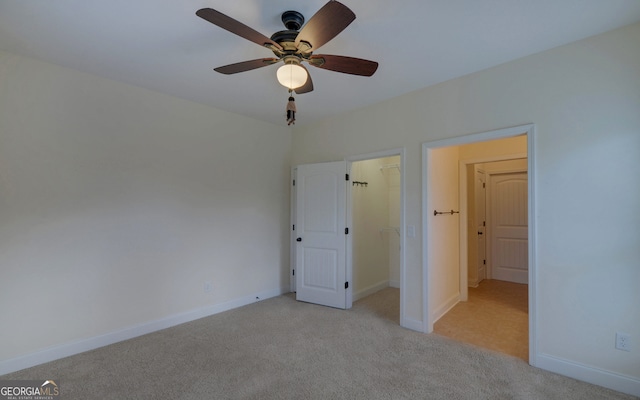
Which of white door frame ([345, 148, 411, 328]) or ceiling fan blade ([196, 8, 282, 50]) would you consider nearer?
ceiling fan blade ([196, 8, 282, 50])

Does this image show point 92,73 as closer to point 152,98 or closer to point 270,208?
point 152,98

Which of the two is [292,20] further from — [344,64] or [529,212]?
[529,212]

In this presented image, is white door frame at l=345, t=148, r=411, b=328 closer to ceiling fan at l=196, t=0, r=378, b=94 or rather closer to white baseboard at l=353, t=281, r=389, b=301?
white baseboard at l=353, t=281, r=389, b=301

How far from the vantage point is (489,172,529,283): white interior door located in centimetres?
529

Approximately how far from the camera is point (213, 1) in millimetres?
1863

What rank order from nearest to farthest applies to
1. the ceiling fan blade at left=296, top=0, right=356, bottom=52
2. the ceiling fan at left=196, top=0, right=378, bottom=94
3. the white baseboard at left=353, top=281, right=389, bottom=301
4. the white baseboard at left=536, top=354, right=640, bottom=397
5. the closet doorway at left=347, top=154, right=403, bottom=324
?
1. the ceiling fan blade at left=296, top=0, right=356, bottom=52
2. the ceiling fan at left=196, top=0, right=378, bottom=94
3. the white baseboard at left=536, top=354, right=640, bottom=397
4. the closet doorway at left=347, top=154, right=403, bottom=324
5. the white baseboard at left=353, top=281, right=389, bottom=301

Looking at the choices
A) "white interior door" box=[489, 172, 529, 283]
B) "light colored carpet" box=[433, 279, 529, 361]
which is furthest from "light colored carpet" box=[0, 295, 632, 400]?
"white interior door" box=[489, 172, 529, 283]

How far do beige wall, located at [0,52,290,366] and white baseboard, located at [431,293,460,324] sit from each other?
2.45 metres

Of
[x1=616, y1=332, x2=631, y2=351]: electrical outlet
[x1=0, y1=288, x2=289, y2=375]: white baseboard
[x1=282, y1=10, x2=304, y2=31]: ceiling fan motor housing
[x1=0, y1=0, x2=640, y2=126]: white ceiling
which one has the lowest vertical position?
[x1=0, y1=288, x2=289, y2=375]: white baseboard

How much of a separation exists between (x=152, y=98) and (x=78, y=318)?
2.40 metres

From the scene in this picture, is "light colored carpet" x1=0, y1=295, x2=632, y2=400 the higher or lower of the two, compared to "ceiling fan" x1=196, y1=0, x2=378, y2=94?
lower

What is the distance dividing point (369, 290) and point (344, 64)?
3594mm

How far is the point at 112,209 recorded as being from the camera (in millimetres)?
3000

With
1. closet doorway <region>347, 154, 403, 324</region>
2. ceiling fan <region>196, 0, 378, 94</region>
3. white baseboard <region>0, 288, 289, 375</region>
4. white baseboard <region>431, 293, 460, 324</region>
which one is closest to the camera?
ceiling fan <region>196, 0, 378, 94</region>
